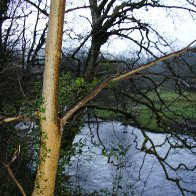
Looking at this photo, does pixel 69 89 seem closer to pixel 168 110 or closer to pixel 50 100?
pixel 50 100

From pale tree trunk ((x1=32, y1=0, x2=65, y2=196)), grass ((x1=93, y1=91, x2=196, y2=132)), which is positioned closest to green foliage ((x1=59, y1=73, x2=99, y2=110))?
pale tree trunk ((x1=32, y1=0, x2=65, y2=196))

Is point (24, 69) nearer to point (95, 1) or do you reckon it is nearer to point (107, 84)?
point (95, 1)

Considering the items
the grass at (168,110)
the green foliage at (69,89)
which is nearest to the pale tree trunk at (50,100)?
the green foliage at (69,89)

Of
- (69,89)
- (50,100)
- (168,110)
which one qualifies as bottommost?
(50,100)

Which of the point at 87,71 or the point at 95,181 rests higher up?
the point at 87,71

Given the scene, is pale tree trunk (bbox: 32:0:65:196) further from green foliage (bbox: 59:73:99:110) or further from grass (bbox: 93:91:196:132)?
grass (bbox: 93:91:196:132)

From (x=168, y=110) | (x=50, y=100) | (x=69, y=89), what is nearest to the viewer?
(x=50, y=100)

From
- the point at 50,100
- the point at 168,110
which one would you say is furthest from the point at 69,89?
the point at 168,110

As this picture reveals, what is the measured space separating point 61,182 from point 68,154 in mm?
1073

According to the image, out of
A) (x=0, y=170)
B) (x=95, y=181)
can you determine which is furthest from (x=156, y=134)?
(x=0, y=170)

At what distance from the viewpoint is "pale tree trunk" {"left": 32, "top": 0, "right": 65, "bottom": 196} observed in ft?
15.5

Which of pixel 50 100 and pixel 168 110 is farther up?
pixel 168 110

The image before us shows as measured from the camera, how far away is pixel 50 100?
15.7ft

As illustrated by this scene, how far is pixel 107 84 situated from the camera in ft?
16.9
